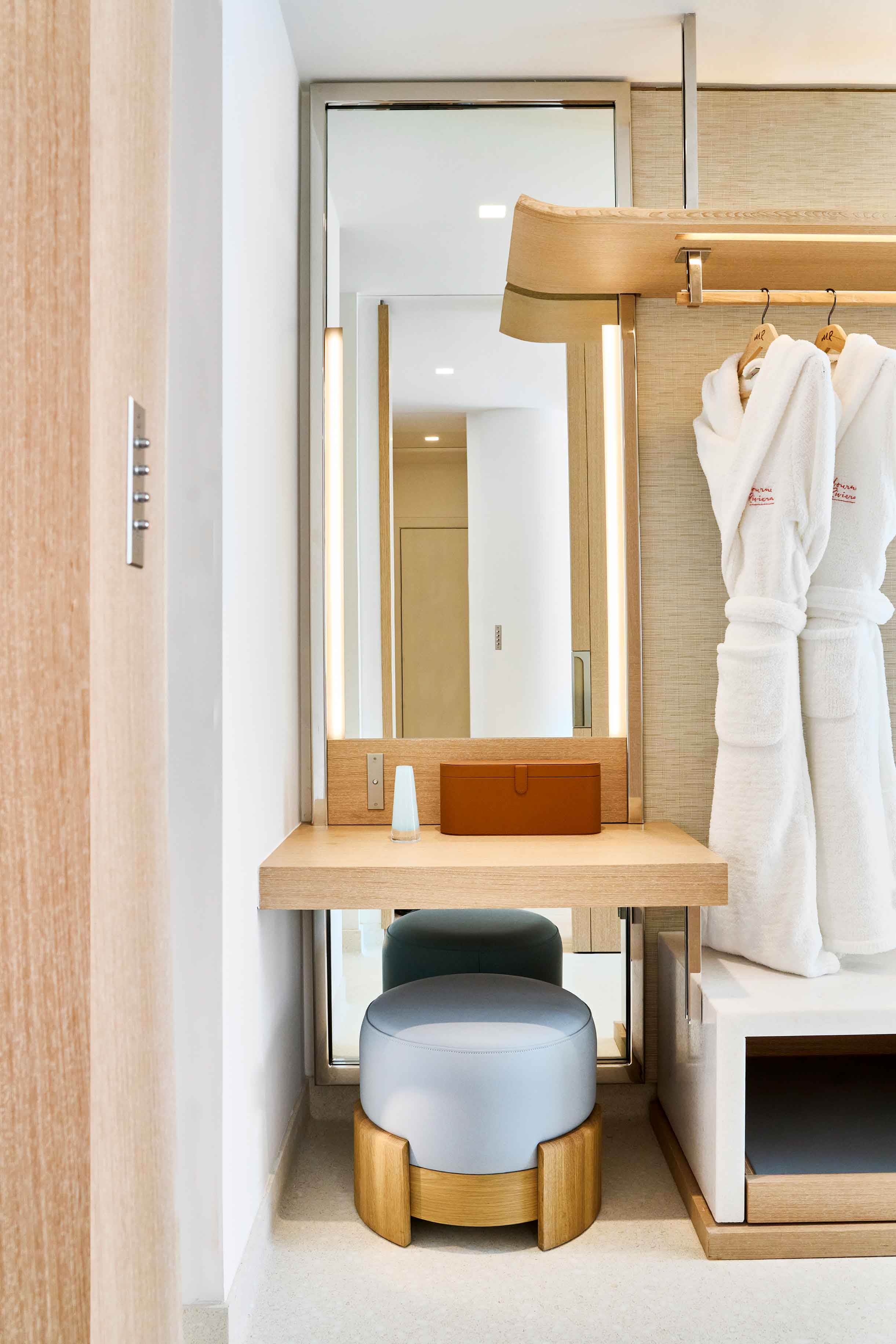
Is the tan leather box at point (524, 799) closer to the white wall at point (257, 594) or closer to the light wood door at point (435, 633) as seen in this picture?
the light wood door at point (435, 633)

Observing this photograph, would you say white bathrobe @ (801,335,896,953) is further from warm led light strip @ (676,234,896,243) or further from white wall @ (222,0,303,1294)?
white wall @ (222,0,303,1294)

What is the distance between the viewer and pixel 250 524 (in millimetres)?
1526

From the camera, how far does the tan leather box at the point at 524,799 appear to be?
6.15 feet

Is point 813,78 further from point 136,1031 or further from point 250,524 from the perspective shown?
point 136,1031

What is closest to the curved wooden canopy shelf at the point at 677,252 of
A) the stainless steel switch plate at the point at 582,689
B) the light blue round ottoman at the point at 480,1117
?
the stainless steel switch plate at the point at 582,689

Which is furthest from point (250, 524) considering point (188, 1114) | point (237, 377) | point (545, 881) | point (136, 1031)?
point (136, 1031)

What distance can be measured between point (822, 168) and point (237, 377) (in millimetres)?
1518

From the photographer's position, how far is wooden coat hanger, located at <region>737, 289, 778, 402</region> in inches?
74.7

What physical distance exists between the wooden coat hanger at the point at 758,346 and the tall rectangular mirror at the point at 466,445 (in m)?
0.27

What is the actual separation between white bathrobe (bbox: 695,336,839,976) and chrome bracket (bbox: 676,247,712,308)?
0.19 meters

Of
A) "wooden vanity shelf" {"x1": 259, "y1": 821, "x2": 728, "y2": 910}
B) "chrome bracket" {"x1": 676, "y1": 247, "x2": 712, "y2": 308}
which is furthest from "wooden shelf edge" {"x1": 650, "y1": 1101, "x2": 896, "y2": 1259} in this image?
"chrome bracket" {"x1": 676, "y1": 247, "x2": 712, "y2": 308}

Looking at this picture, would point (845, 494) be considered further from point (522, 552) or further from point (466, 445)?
point (466, 445)

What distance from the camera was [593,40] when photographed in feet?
6.45

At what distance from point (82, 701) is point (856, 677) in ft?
5.38
